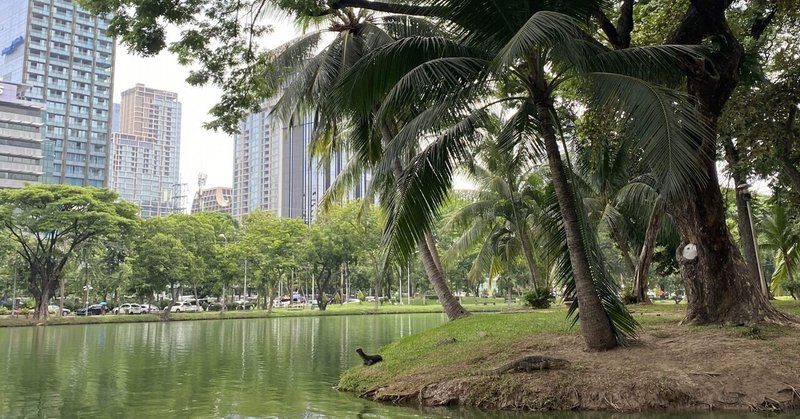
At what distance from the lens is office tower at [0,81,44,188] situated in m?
75.9

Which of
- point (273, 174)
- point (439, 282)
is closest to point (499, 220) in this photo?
point (439, 282)

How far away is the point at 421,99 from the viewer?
9.29m

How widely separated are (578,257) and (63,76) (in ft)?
357

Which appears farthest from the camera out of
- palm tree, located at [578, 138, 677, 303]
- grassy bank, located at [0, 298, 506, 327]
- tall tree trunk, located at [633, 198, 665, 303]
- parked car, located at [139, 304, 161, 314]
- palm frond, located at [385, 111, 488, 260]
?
parked car, located at [139, 304, 161, 314]

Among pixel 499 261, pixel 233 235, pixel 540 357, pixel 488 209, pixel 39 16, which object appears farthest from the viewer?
pixel 39 16

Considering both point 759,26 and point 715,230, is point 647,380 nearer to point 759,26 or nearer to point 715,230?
point 715,230

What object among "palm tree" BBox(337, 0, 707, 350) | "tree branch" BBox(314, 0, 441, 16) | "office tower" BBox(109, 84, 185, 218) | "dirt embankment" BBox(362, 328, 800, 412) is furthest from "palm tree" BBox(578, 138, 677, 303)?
"office tower" BBox(109, 84, 185, 218)

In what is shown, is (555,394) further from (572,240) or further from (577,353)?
(572,240)

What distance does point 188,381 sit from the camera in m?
12.3

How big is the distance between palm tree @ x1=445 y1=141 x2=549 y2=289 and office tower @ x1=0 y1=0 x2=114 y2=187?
8890 centimetres

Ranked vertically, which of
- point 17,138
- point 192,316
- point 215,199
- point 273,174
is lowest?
point 192,316

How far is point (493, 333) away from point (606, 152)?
8125mm

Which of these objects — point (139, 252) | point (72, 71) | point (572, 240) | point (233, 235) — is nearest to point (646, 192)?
point (572, 240)

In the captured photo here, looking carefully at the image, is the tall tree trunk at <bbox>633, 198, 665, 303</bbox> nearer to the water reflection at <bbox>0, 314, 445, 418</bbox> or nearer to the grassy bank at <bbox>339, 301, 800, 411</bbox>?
the grassy bank at <bbox>339, 301, 800, 411</bbox>
